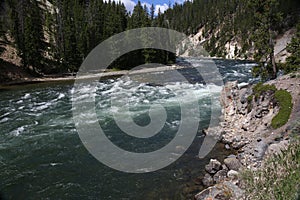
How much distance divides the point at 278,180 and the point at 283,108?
10.2 metres

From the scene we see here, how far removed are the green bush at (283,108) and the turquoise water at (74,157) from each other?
3.54m

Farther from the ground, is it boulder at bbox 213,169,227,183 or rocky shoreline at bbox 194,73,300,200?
rocky shoreline at bbox 194,73,300,200

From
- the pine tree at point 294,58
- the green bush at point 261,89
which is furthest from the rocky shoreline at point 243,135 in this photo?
the pine tree at point 294,58

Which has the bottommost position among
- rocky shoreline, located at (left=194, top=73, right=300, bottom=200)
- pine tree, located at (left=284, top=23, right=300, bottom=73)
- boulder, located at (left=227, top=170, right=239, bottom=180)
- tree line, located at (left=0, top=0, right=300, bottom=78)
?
boulder, located at (left=227, top=170, right=239, bottom=180)

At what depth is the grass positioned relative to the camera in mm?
5793

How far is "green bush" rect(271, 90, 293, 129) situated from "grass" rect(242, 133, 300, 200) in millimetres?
8037

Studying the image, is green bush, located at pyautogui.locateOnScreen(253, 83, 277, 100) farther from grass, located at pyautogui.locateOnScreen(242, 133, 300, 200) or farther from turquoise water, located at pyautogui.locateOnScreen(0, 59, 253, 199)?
grass, located at pyautogui.locateOnScreen(242, 133, 300, 200)

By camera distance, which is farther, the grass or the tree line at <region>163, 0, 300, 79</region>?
the tree line at <region>163, 0, 300, 79</region>

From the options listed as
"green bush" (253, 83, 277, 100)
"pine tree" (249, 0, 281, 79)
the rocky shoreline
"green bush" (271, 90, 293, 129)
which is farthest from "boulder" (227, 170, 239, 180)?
"pine tree" (249, 0, 281, 79)

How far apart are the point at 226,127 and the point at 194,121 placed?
114 inches

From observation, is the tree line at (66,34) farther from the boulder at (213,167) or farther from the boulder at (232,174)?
the boulder at (232,174)

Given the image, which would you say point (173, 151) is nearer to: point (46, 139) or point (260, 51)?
point (46, 139)

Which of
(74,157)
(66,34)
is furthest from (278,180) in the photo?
(66,34)

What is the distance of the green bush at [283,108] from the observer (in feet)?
47.4
